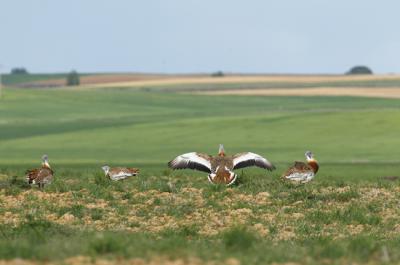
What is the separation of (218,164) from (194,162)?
1.85ft

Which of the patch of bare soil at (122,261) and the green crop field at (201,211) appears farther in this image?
the green crop field at (201,211)

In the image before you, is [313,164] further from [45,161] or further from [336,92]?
[336,92]

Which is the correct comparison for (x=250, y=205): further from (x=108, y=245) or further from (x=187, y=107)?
(x=187, y=107)

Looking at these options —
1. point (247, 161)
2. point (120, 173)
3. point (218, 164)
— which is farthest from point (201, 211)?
point (120, 173)

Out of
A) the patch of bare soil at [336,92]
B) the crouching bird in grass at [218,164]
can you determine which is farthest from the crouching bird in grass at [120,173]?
the patch of bare soil at [336,92]

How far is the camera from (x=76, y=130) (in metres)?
77.2

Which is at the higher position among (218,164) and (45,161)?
(218,164)

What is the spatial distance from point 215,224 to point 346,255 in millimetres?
6742

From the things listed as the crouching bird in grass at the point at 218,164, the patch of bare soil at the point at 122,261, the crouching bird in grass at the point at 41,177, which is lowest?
the crouching bird in grass at the point at 41,177

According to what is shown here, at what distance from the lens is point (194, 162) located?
24172mm

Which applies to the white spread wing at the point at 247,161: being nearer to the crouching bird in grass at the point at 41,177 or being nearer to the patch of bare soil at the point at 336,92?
the crouching bird in grass at the point at 41,177

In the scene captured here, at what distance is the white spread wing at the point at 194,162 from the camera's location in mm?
23938

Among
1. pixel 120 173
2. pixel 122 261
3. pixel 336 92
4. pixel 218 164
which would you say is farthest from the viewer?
pixel 336 92

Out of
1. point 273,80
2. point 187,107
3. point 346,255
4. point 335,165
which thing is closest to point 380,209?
point 346,255
